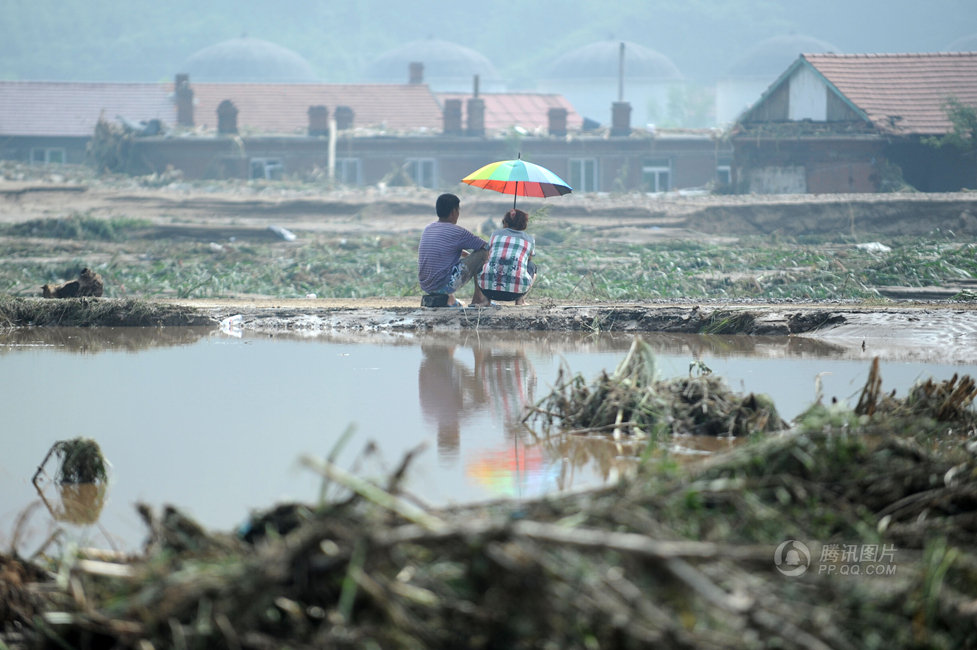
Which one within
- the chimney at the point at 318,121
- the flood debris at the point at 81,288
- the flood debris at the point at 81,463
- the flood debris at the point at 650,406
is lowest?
the flood debris at the point at 81,463

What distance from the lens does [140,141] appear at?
32344 millimetres

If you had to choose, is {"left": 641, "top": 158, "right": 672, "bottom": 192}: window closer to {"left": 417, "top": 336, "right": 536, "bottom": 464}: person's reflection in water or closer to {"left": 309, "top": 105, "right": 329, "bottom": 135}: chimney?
{"left": 309, "top": 105, "right": 329, "bottom": 135}: chimney

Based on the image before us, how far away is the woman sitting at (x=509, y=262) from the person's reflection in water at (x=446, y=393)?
120 centimetres

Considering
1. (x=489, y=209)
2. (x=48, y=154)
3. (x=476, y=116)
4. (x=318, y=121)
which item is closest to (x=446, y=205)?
(x=489, y=209)

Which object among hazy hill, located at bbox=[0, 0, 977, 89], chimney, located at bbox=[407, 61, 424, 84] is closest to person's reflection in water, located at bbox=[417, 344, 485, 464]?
chimney, located at bbox=[407, 61, 424, 84]

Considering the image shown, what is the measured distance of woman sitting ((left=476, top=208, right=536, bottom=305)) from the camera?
36.6 ft

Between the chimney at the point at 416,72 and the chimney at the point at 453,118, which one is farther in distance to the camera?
the chimney at the point at 416,72

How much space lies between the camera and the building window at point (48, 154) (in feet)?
125

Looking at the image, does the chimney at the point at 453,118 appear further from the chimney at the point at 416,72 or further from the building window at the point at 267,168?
the chimney at the point at 416,72

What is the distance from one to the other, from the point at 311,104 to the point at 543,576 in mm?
37446

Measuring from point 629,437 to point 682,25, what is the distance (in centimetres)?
7931

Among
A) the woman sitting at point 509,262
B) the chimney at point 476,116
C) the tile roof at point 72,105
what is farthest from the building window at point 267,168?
the woman sitting at point 509,262

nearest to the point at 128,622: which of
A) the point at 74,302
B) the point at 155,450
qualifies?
the point at 155,450

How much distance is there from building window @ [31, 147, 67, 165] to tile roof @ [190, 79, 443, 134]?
191 inches
